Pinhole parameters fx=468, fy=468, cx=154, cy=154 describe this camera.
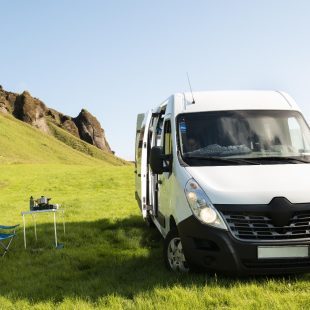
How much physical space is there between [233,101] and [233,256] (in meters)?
2.74

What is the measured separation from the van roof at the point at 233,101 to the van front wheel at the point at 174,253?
6.46ft

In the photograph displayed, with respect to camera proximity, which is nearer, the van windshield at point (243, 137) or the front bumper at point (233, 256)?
the front bumper at point (233, 256)

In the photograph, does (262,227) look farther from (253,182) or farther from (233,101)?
(233,101)

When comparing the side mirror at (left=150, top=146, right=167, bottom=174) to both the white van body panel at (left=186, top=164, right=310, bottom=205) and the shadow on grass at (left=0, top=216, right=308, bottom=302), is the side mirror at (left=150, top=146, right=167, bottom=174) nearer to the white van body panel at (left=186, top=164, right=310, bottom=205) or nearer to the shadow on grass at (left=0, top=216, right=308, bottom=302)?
the white van body panel at (left=186, top=164, right=310, bottom=205)

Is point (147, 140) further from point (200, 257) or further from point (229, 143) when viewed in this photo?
point (200, 257)

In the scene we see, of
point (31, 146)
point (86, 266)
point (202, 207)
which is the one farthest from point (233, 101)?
point (31, 146)

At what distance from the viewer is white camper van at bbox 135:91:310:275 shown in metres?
5.86

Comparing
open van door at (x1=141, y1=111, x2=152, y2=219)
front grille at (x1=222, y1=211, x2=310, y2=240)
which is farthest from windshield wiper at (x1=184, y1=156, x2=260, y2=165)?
open van door at (x1=141, y1=111, x2=152, y2=219)

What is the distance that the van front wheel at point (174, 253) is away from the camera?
6.63 meters

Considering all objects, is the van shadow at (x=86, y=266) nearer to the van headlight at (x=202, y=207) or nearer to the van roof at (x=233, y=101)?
the van headlight at (x=202, y=207)

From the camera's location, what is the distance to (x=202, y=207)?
596 centimetres

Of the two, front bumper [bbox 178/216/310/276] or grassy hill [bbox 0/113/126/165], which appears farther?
grassy hill [bbox 0/113/126/165]

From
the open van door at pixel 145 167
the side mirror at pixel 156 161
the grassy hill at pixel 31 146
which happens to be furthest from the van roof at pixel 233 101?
the grassy hill at pixel 31 146

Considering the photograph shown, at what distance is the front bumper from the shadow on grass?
251 mm
